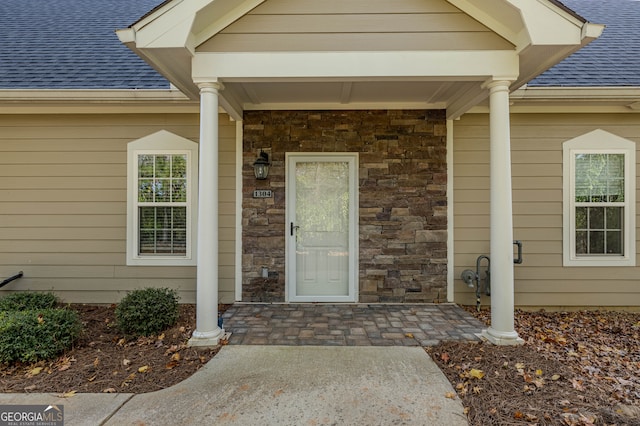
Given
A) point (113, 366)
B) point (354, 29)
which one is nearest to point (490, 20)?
point (354, 29)

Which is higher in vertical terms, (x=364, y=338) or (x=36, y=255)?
(x=36, y=255)

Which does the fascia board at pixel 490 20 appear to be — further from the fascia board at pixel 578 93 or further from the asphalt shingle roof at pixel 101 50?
the asphalt shingle roof at pixel 101 50

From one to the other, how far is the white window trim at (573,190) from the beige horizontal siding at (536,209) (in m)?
0.08

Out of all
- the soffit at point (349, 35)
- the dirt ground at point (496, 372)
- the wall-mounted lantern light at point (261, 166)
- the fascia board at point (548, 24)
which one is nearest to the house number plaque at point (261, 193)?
the wall-mounted lantern light at point (261, 166)

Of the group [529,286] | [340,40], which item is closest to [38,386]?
[340,40]

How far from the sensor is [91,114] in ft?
15.8

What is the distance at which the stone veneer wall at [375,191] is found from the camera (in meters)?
4.82

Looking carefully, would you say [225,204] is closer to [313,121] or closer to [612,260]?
[313,121]

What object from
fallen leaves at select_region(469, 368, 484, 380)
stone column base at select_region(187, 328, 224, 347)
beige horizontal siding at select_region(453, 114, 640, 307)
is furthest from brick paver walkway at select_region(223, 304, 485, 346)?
beige horizontal siding at select_region(453, 114, 640, 307)

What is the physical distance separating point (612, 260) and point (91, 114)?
7.70 meters

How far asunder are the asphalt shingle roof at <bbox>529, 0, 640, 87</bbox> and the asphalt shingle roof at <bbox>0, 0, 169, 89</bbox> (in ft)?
17.8

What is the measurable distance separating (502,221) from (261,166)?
3.05 m

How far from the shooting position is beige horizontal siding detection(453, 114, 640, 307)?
15.7ft

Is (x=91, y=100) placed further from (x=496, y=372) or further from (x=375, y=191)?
(x=496, y=372)
